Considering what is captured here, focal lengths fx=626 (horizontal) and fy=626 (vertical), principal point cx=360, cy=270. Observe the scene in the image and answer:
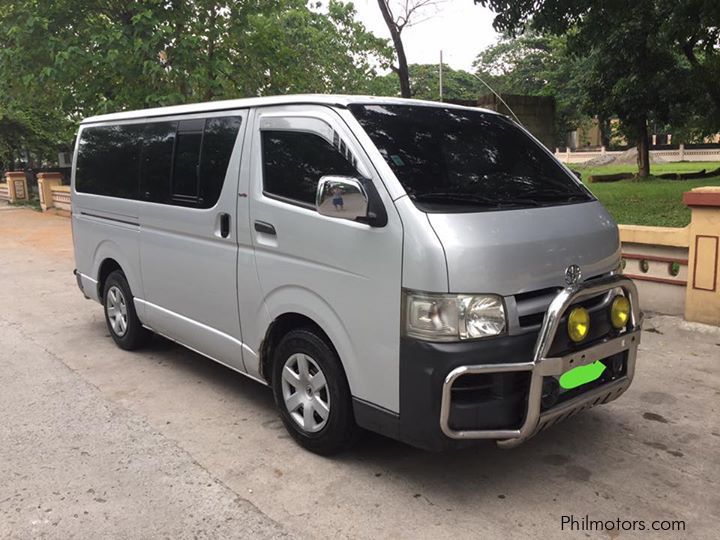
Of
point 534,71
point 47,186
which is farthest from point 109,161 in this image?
point 534,71

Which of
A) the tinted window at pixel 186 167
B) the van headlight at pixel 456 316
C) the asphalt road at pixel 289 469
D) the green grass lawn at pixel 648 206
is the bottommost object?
the asphalt road at pixel 289 469

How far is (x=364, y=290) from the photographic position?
10.2ft

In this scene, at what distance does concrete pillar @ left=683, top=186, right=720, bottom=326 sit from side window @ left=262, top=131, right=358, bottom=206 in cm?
392

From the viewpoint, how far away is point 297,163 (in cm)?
358

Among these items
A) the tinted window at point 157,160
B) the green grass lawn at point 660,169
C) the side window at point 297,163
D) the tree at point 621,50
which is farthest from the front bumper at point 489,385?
the green grass lawn at point 660,169

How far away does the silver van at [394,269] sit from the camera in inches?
112

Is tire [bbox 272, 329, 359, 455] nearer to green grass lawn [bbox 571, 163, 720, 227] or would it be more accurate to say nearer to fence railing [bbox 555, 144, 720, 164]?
green grass lawn [bbox 571, 163, 720, 227]

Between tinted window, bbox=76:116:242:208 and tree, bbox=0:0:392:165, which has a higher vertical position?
tree, bbox=0:0:392:165

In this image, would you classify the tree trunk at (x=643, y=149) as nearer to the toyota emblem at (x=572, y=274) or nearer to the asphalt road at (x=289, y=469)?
the asphalt road at (x=289, y=469)

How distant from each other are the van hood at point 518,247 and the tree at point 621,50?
6202mm

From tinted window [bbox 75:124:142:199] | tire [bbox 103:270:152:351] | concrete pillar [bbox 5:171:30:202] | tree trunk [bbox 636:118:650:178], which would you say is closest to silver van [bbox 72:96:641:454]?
tinted window [bbox 75:124:142:199]

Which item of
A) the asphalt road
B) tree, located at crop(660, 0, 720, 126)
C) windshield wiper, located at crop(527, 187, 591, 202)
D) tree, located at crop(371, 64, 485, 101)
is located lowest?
the asphalt road

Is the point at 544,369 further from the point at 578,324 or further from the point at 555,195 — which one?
the point at 555,195

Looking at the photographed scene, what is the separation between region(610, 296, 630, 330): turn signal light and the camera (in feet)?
10.8
